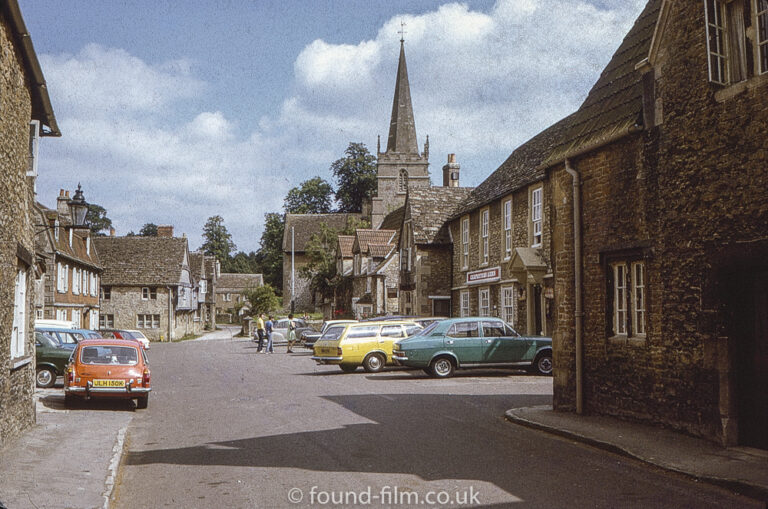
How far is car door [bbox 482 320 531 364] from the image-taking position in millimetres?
22344

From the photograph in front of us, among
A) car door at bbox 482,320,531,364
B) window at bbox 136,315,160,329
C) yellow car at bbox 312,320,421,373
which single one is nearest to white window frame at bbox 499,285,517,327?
yellow car at bbox 312,320,421,373

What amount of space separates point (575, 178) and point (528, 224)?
14.4m

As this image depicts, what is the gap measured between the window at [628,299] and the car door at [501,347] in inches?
381

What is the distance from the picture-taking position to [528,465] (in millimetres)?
9172

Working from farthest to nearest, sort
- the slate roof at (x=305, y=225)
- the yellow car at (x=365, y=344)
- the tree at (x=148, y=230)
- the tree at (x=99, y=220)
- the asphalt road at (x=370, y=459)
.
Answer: the tree at (x=148, y=230)
the tree at (x=99, y=220)
the slate roof at (x=305, y=225)
the yellow car at (x=365, y=344)
the asphalt road at (x=370, y=459)

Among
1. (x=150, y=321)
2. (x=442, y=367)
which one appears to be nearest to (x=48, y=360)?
(x=442, y=367)

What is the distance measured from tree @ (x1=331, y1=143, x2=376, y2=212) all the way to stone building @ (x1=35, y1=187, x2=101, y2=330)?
142 feet

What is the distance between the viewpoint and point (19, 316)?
12.3 metres

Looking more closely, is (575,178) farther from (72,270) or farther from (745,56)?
(72,270)

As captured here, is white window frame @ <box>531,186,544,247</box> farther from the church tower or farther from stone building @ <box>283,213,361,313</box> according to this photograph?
stone building @ <box>283,213,361,313</box>

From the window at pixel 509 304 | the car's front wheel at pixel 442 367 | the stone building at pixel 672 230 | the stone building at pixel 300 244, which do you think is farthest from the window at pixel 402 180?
the stone building at pixel 672 230

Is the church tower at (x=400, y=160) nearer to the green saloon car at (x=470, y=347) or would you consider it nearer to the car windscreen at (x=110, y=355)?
the green saloon car at (x=470, y=347)

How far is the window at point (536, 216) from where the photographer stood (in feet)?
89.3

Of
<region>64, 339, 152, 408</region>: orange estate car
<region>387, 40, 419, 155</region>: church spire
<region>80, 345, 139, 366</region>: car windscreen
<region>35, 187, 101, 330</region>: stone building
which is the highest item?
<region>387, 40, 419, 155</region>: church spire
